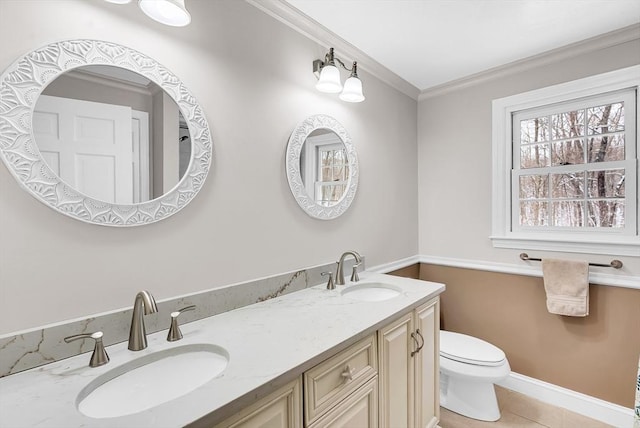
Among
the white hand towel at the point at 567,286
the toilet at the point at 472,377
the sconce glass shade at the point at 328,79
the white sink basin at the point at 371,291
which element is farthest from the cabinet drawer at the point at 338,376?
the white hand towel at the point at 567,286

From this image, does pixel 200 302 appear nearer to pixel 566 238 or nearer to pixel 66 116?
pixel 66 116

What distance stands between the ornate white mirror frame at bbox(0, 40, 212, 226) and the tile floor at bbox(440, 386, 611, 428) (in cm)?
210

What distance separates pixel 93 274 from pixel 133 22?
90cm

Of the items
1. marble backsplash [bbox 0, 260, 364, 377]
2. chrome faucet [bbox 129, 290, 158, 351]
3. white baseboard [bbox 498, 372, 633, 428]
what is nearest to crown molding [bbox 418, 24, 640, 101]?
marble backsplash [bbox 0, 260, 364, 377]

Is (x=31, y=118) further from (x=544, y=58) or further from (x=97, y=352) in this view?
(x=544, y=58)

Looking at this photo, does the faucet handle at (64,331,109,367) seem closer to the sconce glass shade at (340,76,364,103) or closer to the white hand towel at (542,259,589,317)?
the sconce glass shade at (340,76,364,103)

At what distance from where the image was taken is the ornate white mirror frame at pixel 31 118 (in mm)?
849

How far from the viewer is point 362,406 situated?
1160 millimetres

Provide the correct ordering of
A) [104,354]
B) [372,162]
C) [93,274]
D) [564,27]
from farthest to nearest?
[372,162], [564,27], [93,274], [104,354]

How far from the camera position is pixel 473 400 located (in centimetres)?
193

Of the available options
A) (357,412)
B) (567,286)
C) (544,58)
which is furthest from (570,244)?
(357,412)

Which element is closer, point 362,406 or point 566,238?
point 362,406

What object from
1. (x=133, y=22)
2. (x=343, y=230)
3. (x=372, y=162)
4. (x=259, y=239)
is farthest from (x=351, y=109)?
(x=133, y=22)

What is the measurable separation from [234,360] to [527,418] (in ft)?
6.95
